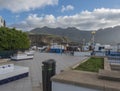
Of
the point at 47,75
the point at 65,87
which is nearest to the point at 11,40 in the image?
the point at 47,75

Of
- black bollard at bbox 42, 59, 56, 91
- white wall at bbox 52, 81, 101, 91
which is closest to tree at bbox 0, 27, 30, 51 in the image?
black bollard at bbox 42, 59, 56, 91

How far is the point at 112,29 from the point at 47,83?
15027cm

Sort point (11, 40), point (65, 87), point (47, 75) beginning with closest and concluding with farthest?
point (65, 87) < point (47, 75) < point (11, 40)

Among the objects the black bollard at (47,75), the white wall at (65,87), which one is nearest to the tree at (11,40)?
the black bollard at (47,75)

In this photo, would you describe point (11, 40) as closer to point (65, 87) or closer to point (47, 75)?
point (47, 75)

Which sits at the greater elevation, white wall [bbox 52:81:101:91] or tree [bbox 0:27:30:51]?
tree [bbox 0:27:30:51]

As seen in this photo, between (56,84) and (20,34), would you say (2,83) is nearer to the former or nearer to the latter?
(56,84)

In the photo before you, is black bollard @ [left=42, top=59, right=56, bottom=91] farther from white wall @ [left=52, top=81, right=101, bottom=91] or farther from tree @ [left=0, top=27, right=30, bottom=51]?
tree @ [left=0, top=27, right=30, bottom=51]

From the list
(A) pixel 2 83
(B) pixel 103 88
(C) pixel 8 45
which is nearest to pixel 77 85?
(B) pixel 103 88

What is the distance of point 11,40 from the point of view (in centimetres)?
1966

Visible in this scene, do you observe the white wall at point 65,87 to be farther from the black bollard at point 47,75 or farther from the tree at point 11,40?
the tree at point 11,40

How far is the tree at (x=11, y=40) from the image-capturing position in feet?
61.1

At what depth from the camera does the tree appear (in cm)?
1864

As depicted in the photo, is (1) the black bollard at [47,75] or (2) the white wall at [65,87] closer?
(2) the white wall at [65,87]
